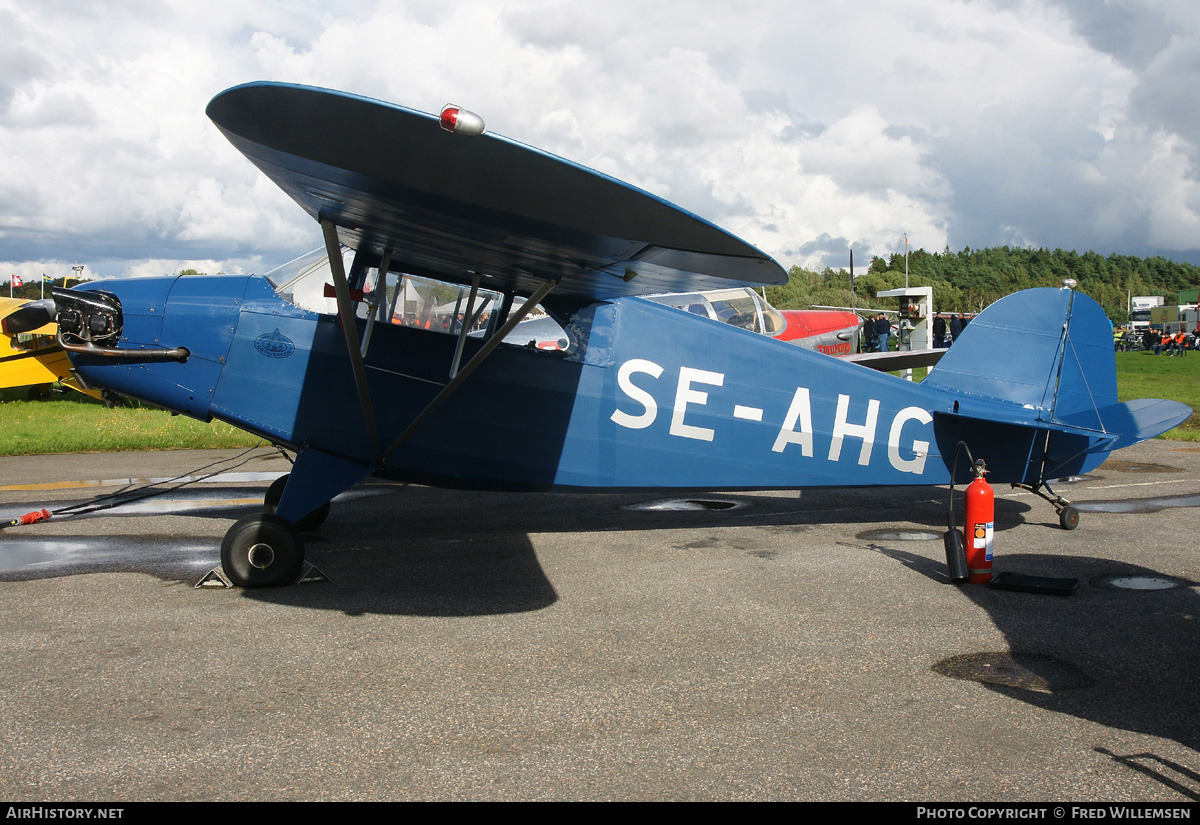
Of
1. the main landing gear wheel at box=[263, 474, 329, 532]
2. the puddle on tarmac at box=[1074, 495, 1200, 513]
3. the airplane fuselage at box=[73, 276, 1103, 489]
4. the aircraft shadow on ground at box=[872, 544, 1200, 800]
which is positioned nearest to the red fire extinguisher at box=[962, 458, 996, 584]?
the aircraft shadow on ground at box=[872, 544, 1200, 800]

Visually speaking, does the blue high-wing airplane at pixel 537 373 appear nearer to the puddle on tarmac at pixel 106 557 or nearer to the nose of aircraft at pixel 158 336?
the nose of aircraft at pixel 158 336

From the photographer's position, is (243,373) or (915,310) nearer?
(243,373)

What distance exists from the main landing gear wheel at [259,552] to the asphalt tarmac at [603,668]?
14cm

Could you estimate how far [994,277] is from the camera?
15525cm

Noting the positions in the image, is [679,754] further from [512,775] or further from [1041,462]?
[1041,462]

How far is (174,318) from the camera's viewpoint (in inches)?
239

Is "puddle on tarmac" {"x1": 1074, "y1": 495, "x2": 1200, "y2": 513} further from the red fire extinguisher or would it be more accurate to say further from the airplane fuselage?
the red fire extinguisher

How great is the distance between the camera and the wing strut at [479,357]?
5355 mm

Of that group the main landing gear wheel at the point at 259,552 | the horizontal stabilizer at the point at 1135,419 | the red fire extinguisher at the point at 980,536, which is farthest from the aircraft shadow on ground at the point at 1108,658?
the main landing gear wheel at the point at 259,552

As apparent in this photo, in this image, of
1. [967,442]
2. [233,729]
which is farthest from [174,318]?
[967,442]

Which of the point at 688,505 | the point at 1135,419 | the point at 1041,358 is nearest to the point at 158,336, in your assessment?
the point at 688,505

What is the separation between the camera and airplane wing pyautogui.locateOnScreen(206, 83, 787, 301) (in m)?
3.37

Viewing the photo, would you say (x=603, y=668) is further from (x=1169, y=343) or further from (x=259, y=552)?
(x=1169, y=343)

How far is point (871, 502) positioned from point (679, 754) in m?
6.73
